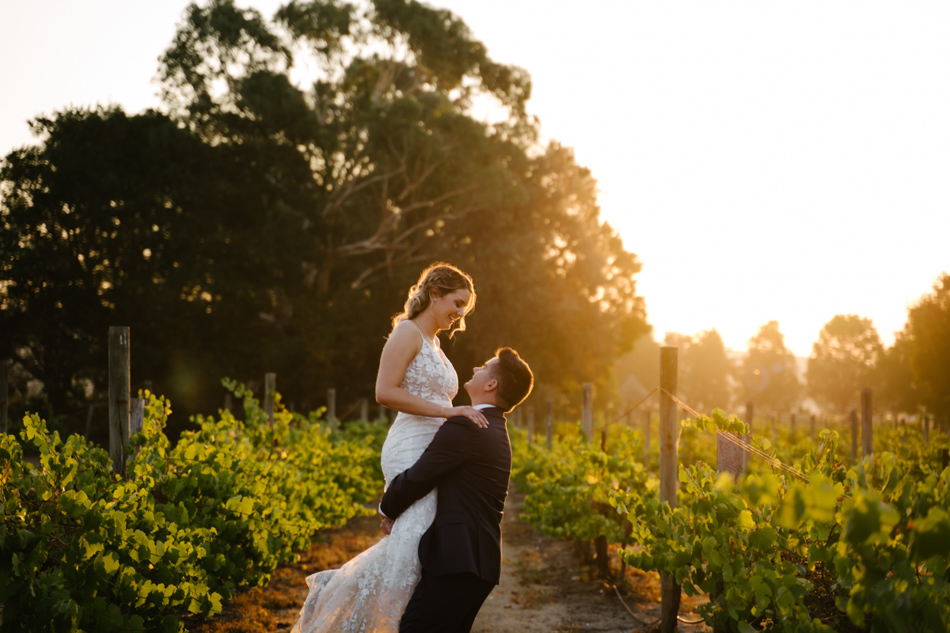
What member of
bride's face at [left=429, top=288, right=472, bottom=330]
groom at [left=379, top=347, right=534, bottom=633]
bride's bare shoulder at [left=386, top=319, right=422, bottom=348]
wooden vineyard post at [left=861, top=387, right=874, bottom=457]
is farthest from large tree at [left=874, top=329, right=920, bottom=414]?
groom at [left=379, top=347, right=534, bottom=633]

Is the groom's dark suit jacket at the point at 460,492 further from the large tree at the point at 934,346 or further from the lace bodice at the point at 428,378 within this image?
the large tree at the point at 934,346

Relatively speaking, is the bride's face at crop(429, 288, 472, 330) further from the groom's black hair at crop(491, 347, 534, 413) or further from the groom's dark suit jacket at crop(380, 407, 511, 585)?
the groom's dark suit jacket at crop(380, 407, 511, 585)

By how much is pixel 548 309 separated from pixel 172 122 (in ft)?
44.5

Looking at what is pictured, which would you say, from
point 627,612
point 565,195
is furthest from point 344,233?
point 627,612

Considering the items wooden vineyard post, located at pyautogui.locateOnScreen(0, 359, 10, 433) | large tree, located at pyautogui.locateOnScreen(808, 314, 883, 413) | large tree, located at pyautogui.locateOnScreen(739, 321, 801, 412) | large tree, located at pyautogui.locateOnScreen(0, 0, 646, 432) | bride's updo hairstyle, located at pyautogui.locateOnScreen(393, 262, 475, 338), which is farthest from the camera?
large tree, located at pyautogui.locateOnScreen(739, 321, 801, 412)

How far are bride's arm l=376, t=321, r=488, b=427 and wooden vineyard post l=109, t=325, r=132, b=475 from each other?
8.34 ft

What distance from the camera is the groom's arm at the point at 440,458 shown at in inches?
113

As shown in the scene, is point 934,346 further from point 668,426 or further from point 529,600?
point 668,426

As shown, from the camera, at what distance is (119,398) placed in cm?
502

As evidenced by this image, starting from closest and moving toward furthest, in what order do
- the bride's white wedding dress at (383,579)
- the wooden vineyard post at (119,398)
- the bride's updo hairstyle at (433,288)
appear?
1. the bride's white wedding dress at (383,579)
2. the bride's updo hairstyle at (433,288)
3. the wooden vineyard post at (119,398)

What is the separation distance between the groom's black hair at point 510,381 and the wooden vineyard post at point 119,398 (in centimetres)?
305

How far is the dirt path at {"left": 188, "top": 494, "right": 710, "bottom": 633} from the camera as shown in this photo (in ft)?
18.4

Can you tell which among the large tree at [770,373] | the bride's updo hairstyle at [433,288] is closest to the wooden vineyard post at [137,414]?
the bride's updo hairstyle at [433,288]

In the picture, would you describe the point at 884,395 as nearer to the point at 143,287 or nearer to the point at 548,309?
the point at 548,309
